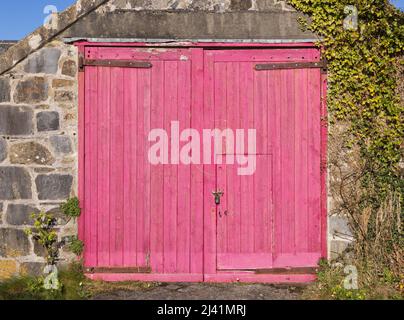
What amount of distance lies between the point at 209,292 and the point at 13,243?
249 centimetres

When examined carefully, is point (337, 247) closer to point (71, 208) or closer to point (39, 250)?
point (71, 208)

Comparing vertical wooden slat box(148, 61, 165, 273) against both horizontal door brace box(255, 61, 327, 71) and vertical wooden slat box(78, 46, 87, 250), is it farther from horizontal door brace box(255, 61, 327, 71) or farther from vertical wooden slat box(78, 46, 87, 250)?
horizontal door brace box(255, 61, 327, 71)

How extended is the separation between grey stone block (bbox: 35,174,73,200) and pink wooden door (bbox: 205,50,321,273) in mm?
1767

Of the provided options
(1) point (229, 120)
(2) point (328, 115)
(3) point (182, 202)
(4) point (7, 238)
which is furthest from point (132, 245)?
(2) point (328, 115)

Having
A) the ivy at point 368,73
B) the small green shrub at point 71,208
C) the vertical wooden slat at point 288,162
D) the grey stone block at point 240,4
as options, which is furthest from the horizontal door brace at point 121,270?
the grey stone block at point 240,4

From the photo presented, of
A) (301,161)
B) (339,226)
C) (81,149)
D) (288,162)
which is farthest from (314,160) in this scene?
(81,149)

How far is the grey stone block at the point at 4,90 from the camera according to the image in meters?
5.63

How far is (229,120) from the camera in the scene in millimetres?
5785

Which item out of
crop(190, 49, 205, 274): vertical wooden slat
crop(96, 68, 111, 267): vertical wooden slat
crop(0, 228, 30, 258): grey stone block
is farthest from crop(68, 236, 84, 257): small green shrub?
crop(190, 49, 205, 274): vertical wooden slat

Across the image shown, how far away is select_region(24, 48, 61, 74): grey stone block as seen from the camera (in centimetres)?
564

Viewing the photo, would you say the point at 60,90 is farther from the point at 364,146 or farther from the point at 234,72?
the point at 364,146

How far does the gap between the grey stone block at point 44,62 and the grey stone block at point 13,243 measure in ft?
6.60

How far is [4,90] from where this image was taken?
5637mm

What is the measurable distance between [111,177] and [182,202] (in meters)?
0.95
